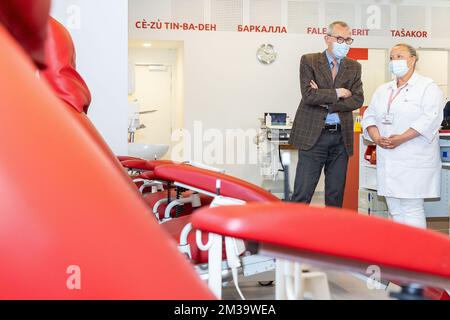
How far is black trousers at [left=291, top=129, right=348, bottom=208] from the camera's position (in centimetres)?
365

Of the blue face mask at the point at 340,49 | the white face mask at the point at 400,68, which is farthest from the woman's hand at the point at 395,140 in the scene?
the blue face mask at the point at 340,49

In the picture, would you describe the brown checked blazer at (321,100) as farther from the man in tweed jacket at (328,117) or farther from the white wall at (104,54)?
the white wall at (104,54)

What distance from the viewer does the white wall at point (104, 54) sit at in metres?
3.45

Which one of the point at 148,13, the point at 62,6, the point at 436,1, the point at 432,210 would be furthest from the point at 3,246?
the point at 436,1

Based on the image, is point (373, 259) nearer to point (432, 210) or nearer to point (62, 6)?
point (62, 6)

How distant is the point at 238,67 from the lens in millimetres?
9055

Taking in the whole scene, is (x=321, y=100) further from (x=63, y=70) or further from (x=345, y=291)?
(x=345, y=291)

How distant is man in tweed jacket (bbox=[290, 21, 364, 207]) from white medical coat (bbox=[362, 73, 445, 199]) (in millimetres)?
308

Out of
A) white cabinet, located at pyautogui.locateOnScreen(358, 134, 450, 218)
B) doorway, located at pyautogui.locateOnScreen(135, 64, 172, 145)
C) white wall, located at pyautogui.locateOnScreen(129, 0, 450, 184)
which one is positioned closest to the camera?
white cabinet, located at pyautogui.locateOnScreen(358, 134, 450, 218)

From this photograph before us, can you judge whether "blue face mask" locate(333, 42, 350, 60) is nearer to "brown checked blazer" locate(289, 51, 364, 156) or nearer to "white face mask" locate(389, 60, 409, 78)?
"brown checked blazer" locate(289, 51, 364, 156)

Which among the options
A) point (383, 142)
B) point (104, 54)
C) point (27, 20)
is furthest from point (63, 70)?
point (383, 142)

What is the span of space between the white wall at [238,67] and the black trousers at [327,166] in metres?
5.32

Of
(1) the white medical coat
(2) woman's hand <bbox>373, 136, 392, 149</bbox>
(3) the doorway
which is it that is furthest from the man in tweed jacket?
(3) the doorway

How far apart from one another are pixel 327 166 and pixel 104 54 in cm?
166
